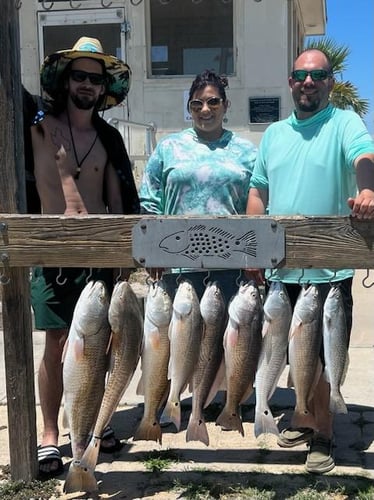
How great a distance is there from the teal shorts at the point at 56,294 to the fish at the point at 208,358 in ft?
2.97

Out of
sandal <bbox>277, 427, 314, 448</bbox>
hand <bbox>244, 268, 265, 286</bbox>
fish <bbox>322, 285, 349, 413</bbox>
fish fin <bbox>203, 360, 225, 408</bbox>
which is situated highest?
hand <bbox>244, 268, 265, 286</bbox>

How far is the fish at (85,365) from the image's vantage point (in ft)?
9.31

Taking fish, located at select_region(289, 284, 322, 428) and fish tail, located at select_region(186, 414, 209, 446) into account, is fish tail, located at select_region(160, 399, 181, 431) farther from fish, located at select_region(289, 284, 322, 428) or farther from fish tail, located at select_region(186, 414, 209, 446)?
fish, located at select_region(289, 284, 322, 428)

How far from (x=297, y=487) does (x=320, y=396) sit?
51 centimetres

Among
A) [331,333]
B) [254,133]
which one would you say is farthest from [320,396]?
[254,133]

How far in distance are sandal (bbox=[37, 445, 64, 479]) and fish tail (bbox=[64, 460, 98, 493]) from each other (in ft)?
1.44

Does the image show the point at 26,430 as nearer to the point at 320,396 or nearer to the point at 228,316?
the point at 228,316

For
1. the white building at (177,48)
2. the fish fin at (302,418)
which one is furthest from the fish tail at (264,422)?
the white building at (177,48)

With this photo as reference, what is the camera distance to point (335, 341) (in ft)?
9.48

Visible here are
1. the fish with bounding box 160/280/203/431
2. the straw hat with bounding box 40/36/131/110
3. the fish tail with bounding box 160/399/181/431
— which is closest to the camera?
the fish with bounding box 160/280/203/431

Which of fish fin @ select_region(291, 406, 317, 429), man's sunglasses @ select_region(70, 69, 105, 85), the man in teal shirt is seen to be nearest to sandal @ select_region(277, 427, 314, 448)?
the man in teal shirt

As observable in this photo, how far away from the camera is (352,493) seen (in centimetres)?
328

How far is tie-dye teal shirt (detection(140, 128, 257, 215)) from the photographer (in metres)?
3.70

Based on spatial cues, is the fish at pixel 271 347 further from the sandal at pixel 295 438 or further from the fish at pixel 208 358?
Result: the sandal at pixel 295 438
